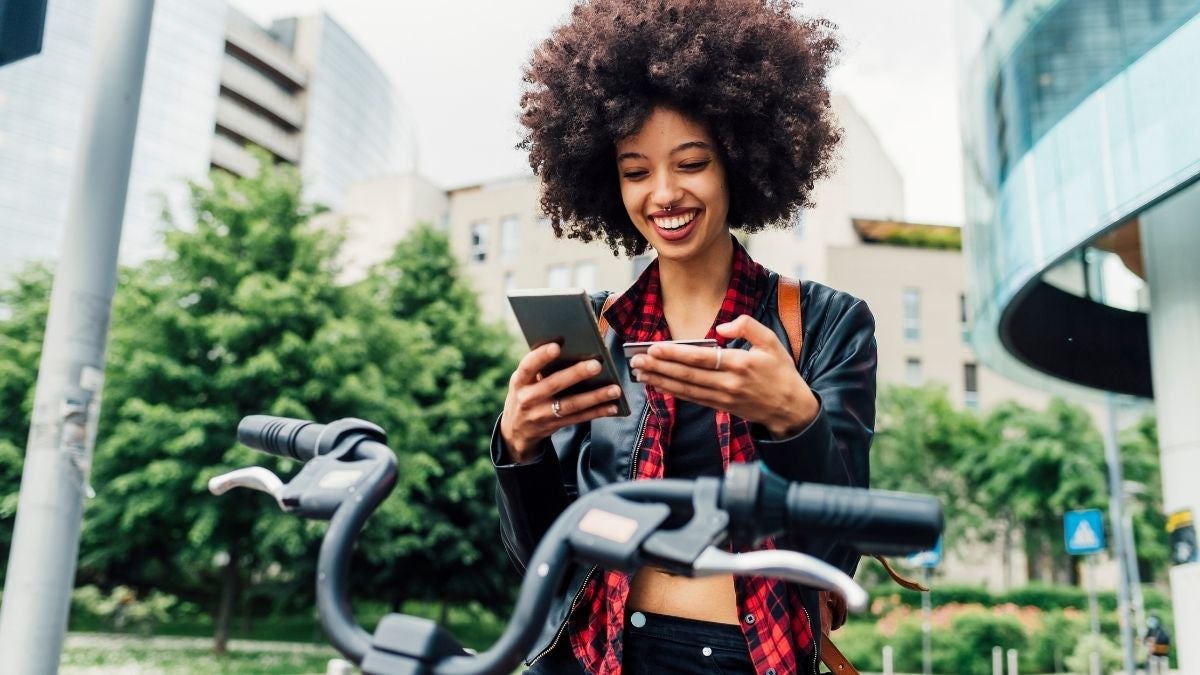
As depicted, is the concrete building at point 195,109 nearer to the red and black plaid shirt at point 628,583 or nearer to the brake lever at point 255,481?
the red and black plaid shirt at point 628,583

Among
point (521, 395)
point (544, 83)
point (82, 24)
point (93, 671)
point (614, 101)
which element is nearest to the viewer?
point (521, 395)

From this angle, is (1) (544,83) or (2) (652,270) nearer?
(2) (652,270)

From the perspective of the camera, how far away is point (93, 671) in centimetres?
1494

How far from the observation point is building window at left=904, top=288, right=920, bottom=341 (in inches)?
1623

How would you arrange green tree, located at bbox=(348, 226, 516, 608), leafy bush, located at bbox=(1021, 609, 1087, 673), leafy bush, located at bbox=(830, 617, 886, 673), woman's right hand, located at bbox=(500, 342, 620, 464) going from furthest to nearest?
leafy bush, located at bbox=(1021, 609, 1087, 673) → leafy bush, located at bbox=(830, 617, 886, 673) → green tree, located at bbox=(348, 226, 516, 608) → woman's right hand, located at bbox=(500, 342, 620, 464)

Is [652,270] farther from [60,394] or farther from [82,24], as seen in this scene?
[82,24]

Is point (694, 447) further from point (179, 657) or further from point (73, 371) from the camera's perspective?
point (179, 657)

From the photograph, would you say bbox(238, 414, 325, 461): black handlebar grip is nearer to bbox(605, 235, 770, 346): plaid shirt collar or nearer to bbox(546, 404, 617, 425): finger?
bbox(546, 404, 617, 425): finger

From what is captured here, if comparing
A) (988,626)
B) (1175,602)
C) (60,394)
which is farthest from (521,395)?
(988,626)

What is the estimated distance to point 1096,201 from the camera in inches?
519

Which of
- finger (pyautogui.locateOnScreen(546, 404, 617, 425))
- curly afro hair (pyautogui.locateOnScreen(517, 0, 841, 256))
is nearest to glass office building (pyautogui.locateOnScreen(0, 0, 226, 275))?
curly afro hair (pyautogui.locateOnScreen(517, 0, 841, 256))

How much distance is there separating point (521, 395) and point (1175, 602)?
42.9 feet

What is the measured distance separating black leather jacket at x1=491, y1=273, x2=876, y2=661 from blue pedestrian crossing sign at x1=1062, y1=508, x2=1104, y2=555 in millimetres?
13415

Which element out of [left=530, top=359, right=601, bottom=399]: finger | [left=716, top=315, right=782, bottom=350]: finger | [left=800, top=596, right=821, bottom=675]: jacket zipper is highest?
[left=716, top=315, right=782, bottom=350]: finger
